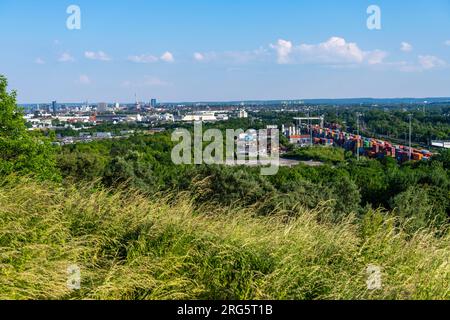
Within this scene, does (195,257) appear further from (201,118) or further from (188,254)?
(201,118)

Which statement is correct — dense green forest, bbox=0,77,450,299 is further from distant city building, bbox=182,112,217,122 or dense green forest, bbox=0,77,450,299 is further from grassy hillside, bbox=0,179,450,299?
distant city building, bbox=182,112,217,122

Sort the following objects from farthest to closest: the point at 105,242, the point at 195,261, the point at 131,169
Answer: the point at 131,169, the point at 105,242, the point at 195,261

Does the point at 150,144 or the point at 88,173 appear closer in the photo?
the point at 88,173

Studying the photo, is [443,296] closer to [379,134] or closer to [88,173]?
[88,173]

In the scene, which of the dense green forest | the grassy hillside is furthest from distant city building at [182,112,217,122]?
the grassy hillside

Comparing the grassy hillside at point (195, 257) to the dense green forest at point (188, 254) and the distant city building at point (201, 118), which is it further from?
the distant city building at point (201, 118)

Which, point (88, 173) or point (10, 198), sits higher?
point (10, 198)
